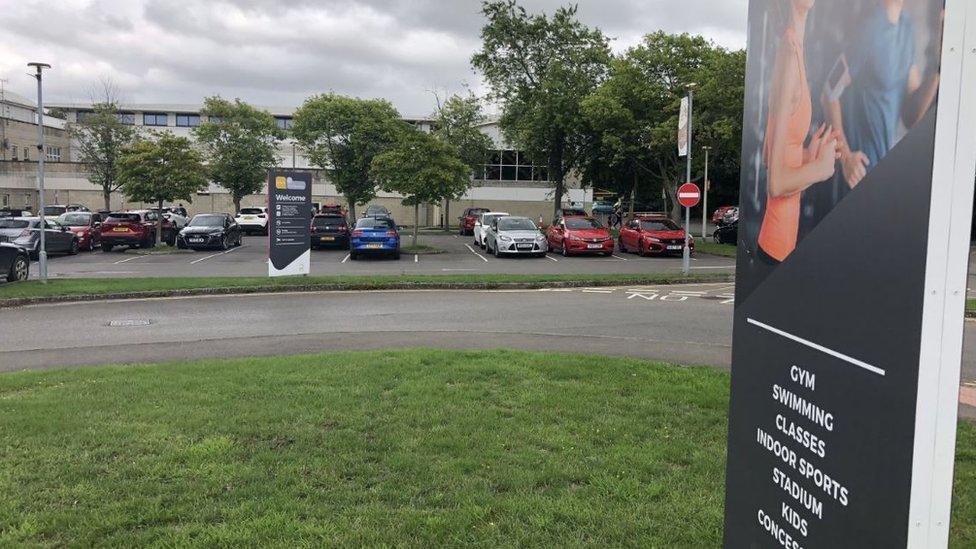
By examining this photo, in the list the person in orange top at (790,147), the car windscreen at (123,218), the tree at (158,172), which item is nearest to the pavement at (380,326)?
the person in orange top at (790,147)

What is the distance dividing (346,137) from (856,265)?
45956 mm

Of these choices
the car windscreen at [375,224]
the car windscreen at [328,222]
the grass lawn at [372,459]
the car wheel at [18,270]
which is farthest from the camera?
the car windscreen at [328,222]

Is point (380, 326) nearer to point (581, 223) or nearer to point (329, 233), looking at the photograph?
point (581, 223)

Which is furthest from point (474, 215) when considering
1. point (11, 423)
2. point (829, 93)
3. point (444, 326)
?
point (829, 93)

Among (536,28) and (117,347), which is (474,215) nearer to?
(536,28)

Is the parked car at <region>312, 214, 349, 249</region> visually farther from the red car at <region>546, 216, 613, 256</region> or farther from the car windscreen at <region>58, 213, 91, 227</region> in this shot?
the car windscreen at <region>58, 213, 91, 227</region>

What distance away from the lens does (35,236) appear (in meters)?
24.9

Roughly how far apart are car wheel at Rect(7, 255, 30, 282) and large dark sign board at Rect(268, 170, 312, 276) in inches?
249

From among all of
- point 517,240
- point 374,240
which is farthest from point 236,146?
point 517,240

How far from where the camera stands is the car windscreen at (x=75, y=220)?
30.5 metres

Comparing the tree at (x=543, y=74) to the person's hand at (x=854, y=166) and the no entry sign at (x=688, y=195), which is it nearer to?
the no entry sign at (x=688, y=195)

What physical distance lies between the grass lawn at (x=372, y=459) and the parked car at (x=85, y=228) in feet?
84.3

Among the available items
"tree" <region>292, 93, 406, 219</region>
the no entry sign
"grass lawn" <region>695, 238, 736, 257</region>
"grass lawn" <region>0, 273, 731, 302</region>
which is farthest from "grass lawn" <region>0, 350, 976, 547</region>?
"tree" <region>292, 93, 406, 219</region>

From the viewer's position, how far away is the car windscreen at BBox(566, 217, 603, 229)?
2852cm
